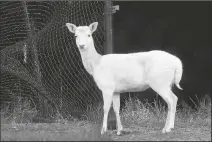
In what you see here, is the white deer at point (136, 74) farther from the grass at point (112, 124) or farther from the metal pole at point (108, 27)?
the metal pole at point (108, 27)

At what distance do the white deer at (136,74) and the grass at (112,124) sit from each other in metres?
0.38

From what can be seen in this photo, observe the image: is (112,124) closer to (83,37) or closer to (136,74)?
(136,74)

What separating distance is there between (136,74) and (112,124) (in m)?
1.24

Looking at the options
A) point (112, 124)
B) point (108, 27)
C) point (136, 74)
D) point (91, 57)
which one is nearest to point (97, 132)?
point (136, 74)

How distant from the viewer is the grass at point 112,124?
684 centimetres

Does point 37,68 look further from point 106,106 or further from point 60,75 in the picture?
point 106,106

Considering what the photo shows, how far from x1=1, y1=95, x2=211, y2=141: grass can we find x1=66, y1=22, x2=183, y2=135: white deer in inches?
14.9

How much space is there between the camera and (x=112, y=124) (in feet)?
27.6

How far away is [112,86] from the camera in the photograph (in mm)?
7512

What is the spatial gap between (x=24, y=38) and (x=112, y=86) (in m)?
3.64

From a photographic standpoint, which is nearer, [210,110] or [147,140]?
[147,140]

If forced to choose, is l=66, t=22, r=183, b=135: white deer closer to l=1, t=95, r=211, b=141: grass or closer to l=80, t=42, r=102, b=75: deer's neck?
l=80, t=42, r=102, b=75: deer's neck

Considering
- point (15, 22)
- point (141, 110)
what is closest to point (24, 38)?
point (15, 22)

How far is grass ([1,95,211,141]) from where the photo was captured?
684 centimetres
